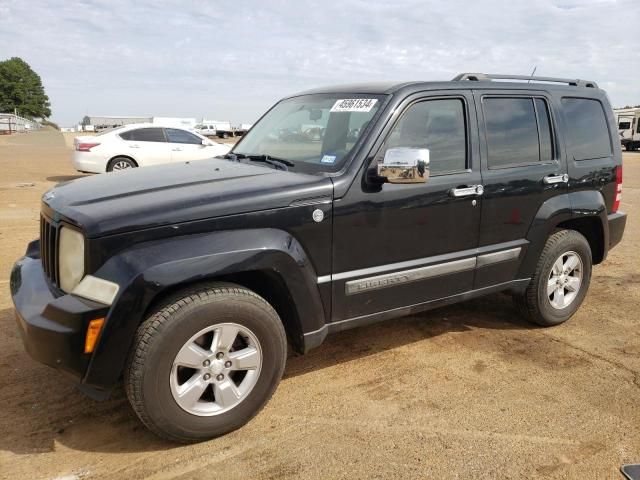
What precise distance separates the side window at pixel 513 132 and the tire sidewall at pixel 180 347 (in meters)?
2.06

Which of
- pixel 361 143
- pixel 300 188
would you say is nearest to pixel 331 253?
pixel 300 188

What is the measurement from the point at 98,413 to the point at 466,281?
255 centimetres

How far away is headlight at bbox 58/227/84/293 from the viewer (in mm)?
2705

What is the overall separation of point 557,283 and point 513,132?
4.51 ft

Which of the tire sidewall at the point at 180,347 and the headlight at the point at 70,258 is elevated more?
the headlight at the point at 70,258

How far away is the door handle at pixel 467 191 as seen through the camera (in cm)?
365

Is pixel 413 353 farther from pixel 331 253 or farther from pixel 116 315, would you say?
pixel 116 315

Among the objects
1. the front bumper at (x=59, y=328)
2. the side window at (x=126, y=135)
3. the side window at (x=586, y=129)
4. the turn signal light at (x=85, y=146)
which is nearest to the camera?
the front bumper at (x=59, y=328)

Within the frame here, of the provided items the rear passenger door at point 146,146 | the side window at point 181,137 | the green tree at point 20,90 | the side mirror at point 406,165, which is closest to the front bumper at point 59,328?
the side mirror at point 406,165

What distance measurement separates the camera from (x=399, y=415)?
320cm

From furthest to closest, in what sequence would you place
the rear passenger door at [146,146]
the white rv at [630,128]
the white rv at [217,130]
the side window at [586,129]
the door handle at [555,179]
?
the white rv at [217,130], the white rv at [630,128], the rear passenger door at [146,146], the side window at [586,129], the door handle at [555,179]

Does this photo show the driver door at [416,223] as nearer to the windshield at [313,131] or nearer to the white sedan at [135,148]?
the windshield at [313,131]

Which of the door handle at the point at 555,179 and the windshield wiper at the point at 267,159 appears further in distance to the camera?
the door handle at the point at 555,179

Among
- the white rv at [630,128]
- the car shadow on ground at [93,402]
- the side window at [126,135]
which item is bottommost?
the car shadow on ground at [93,402]
